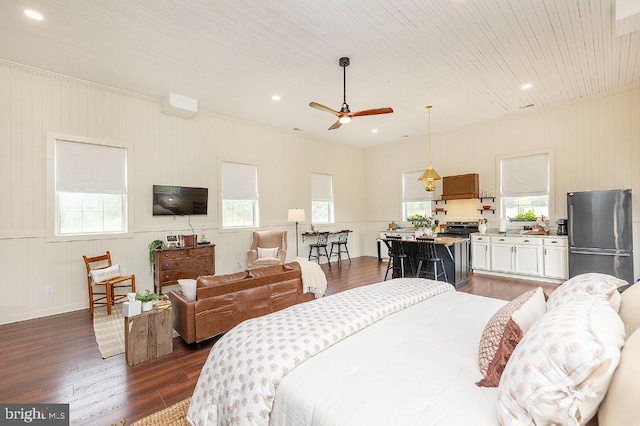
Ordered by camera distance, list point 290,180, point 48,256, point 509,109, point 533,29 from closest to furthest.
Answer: point 533,29 < point 48,256 < point 509,109 < point 290,180

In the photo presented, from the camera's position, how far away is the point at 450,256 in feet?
17.5

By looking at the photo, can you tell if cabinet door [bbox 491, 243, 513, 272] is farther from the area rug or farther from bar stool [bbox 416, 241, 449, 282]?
the area rug

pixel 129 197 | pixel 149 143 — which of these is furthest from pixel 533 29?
pixel 129 197

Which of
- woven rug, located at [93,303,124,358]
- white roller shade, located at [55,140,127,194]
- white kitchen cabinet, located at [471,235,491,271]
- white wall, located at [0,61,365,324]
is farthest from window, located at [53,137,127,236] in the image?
white kitchen cabinet, located at [471,235,491,271]

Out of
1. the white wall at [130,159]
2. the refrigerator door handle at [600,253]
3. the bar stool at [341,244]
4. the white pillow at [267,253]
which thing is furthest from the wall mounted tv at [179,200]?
the refrigerator door handle at [600,253]

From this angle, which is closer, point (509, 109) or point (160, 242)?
point (160, 242)

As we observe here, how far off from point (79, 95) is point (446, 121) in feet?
22.8

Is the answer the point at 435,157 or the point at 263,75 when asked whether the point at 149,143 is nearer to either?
the point at 263,75

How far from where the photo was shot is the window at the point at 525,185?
240 inches

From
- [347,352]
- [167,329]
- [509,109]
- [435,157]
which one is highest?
[509,109]

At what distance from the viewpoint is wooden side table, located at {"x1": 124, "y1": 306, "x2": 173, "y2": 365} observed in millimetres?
2795

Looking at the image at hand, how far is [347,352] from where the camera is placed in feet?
5.16

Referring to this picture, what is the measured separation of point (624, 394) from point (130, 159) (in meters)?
6.01

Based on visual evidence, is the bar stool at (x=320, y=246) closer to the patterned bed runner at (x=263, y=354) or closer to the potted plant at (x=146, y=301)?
the potted plant at (x=146, y=301)
